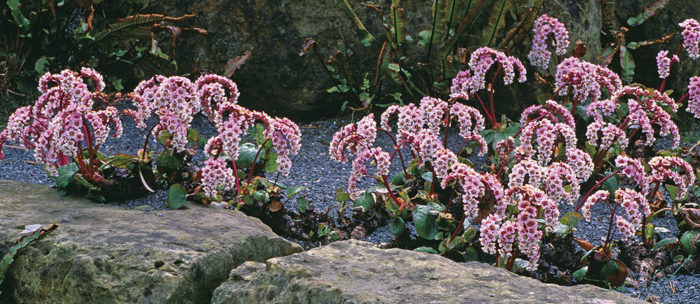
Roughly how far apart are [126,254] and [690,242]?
2.39 metres

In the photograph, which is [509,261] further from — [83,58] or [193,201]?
[83,58]

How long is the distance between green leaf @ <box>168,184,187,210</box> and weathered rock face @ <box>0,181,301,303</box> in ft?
0.31

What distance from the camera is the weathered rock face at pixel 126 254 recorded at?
7.91ft

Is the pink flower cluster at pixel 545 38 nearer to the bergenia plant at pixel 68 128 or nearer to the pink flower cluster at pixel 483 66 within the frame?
the pink flower cluster at pixel 483 66

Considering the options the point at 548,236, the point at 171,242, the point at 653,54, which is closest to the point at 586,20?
the point at 653,54

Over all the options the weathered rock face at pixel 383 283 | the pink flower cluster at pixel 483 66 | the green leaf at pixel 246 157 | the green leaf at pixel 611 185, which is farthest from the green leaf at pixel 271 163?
the green leaf at pixel 611 185

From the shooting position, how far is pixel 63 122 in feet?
9.92

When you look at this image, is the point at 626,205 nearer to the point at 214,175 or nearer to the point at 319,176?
the point at 214,175

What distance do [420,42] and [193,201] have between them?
241 centimetres

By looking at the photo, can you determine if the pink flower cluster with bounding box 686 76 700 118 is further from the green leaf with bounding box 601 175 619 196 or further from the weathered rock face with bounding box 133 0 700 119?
the weathered rock face with bounding box 133 0 700 119

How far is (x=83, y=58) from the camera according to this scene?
5.23 metres

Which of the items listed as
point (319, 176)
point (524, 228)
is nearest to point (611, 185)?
point (524, 228)

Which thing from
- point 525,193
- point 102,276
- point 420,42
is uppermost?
point 420,42

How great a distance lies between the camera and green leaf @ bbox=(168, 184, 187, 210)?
3109mm
